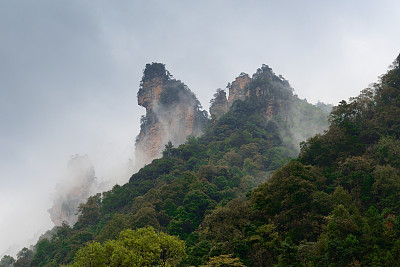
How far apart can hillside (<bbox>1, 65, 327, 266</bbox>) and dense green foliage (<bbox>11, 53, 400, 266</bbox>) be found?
133mm

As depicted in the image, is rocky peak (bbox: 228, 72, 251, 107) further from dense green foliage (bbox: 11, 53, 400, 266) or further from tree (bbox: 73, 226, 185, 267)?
tree (bbox: 73, 226, 185, 267)

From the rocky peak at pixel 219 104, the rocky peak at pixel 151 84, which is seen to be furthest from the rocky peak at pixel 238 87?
the rocky peak at pixel 151 84

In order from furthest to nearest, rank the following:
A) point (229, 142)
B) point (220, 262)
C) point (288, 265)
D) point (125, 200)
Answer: point (229, 142) < point (125, 200) < point (220, 262) < point (288, 265)

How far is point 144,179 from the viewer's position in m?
52.0

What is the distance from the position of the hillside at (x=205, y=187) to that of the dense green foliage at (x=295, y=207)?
5.2 inches

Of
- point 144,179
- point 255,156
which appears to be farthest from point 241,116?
point 144,179

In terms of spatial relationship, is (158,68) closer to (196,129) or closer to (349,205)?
(196,129)

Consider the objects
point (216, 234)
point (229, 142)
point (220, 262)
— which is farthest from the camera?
point (229, 142)

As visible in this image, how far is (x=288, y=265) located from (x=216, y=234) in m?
7.52

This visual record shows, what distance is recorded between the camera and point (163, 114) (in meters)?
79.2

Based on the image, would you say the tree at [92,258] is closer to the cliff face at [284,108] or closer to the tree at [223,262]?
the tree at [223,262]

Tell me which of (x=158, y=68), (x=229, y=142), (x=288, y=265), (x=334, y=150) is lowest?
(x=288, y=265)

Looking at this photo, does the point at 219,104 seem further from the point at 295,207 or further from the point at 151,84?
the point at 295,207

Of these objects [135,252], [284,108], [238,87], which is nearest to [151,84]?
[238,87]
